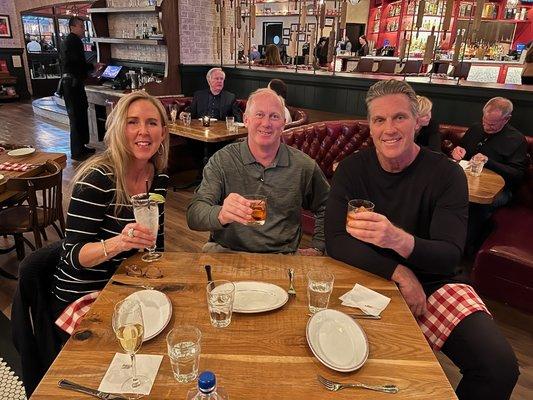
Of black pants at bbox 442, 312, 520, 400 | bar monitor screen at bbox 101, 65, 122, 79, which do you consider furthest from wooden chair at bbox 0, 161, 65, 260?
bar monitor screen at bbox 101, 65, 122, 79

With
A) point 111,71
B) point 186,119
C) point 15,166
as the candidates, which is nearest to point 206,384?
point 15,166

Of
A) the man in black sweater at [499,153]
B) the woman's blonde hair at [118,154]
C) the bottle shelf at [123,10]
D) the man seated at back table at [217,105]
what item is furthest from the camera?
the bottle shelf at [123,10]

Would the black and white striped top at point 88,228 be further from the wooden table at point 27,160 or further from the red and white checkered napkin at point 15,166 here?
the red and white checkered napkin at point 15,166

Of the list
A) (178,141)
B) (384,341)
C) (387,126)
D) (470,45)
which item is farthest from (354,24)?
(384,341)

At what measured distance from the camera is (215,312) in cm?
117

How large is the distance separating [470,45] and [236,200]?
8801mm

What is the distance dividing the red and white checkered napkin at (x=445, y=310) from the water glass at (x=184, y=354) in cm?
101

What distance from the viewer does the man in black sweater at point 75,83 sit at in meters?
6.04

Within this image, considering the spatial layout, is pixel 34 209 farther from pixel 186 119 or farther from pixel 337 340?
pixel 337 340

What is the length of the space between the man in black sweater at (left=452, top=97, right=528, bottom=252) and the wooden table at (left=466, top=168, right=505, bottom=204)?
308mm

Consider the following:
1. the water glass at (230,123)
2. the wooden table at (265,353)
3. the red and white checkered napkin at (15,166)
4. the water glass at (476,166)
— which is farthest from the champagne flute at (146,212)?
the water glass at (230,123)

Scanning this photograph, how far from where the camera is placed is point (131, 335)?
99 centimetres

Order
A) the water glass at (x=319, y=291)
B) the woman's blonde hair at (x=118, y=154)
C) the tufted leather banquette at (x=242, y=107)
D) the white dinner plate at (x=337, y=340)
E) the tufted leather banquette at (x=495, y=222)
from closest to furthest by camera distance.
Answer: the white dinner plate at (x=337, y=340) → the water glass at (x=319, y=291) → the woman's blonde hair at (x=118, y=154) → the tufted leather banquette at (x=495, y=222) → the tufted leather banquette at (x=242, y=107)

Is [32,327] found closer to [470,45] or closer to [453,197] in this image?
[453,197]
